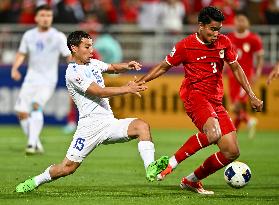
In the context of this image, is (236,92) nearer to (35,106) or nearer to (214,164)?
(35,106)

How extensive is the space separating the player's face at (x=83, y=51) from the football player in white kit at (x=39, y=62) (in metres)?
5.98

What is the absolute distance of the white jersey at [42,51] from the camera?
57.7 ft

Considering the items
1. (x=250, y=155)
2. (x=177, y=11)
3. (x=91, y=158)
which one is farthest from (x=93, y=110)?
(x=177, y=11)

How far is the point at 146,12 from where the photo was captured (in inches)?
997

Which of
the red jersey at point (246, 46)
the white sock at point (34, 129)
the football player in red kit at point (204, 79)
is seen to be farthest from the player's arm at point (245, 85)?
the red jersey at point (246, 46)

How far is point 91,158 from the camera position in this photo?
16812 mm

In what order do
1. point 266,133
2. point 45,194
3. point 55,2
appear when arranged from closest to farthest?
point 45,194 → point 266,133 → point 55,2

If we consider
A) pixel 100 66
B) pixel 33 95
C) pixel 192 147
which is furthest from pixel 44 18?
pixel 192 147

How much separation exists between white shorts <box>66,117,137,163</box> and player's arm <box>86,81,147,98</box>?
44 centimetres

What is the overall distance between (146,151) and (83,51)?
1.58 m

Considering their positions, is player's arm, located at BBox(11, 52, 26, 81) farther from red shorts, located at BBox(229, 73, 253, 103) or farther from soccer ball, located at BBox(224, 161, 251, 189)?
soccer ball, located at BBox(224, 161, 251, 189)

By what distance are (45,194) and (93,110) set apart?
1239 millimetres

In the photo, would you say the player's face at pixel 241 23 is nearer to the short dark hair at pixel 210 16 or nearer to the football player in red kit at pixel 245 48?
the football player in red kit at pixel 245 48

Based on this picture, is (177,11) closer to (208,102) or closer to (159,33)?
(159,33)
